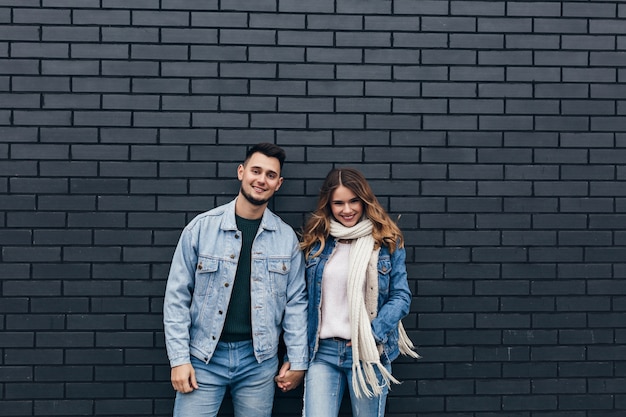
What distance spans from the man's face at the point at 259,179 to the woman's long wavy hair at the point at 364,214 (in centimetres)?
35

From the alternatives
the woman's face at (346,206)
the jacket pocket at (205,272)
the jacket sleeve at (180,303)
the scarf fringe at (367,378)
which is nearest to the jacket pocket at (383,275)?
the woman's face at (346,206)

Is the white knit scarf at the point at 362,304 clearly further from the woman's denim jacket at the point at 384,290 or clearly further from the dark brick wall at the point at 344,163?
the dark brick wall at the point at 344,163

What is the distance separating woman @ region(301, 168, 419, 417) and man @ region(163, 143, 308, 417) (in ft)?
0.46

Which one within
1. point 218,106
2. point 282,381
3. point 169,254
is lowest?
point 282,381

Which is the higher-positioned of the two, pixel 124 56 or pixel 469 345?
pixel 124 56

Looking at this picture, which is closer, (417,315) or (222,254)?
(222,254)

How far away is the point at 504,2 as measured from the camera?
4.05m

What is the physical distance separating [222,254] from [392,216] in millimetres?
1263

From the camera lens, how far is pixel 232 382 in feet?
11.3

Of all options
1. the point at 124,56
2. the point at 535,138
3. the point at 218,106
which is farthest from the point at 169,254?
the point at 535,138

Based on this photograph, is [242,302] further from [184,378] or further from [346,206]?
[346,206]

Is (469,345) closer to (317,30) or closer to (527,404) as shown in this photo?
(527,404)

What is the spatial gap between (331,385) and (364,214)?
3.46ft

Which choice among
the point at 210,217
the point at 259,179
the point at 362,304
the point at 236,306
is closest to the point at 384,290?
the point at 362,304
